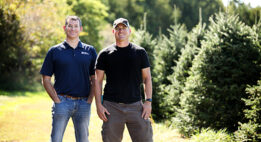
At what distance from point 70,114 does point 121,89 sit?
861 millimetres

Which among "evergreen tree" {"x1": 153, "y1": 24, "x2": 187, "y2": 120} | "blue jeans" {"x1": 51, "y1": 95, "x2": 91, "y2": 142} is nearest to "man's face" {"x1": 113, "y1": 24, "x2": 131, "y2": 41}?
"blue jeans" {"x1": 51, "y1": 95, "x2": 91, "y2": 142}

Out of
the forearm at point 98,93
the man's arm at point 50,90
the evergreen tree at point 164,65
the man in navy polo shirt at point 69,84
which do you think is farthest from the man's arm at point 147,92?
the evergreen tree at point 164,65

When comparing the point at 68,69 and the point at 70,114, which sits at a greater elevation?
the point at 68,69

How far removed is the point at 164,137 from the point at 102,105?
4527mm

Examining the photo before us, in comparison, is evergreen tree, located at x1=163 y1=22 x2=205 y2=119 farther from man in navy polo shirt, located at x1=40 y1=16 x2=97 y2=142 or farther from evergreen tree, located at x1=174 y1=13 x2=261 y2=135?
man in navy polo shirt, located at x1=40 y1=16 x2=97 y2=142

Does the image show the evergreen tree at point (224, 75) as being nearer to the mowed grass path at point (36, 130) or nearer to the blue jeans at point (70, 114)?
the mowed grass path at point (36, 130)

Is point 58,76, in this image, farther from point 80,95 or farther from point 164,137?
point 164,137

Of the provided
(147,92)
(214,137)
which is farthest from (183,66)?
(147,92)

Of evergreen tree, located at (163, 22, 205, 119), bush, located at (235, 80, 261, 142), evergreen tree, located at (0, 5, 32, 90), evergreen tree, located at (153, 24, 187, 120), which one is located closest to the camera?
bush, located at (235, 80, 261, 142)

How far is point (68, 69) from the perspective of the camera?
4.15 meters

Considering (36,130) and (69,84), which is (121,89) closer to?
(69,84)

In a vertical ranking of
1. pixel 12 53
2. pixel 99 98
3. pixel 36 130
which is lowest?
pixel 36 130

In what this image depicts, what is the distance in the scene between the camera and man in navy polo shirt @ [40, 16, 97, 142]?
4.14 meters

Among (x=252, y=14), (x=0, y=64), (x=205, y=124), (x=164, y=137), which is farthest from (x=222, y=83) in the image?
(x=0, y=64)
